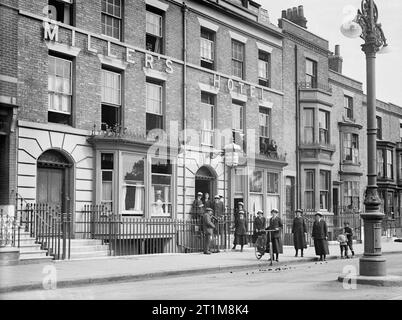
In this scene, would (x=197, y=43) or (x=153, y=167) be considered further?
(x=197, y=43)

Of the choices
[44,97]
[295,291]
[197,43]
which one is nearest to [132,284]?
[295,291]

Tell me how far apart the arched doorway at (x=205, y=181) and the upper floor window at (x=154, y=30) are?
17.7 ft

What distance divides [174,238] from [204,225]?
5.70ft

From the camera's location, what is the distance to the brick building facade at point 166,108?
2034 centimetres

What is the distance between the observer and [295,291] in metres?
13.0

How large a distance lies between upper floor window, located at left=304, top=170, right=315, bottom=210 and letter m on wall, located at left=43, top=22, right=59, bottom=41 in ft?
56.2

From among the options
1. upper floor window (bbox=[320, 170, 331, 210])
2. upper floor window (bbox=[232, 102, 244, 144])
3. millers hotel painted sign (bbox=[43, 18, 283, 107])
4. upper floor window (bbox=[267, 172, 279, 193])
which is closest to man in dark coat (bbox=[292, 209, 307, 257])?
upper floor window (bbox=[232, 102, 244, 144])

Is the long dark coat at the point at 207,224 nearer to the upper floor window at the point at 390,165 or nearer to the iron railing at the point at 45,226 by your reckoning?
the iron railing at the point at 45,226

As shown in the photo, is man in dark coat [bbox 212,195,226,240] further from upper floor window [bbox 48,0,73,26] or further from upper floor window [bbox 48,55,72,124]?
upper floor window [bbox 48,0,73,26]

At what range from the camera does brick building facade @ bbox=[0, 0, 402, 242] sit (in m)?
20.3

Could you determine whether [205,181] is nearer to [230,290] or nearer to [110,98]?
[110,98]

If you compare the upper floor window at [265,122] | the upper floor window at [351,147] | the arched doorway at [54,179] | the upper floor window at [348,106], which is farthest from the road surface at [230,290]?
the upper floor window at [348,106]

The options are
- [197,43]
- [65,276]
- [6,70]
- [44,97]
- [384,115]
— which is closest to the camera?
[65,276]

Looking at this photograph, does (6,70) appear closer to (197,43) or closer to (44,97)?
(44,97)
